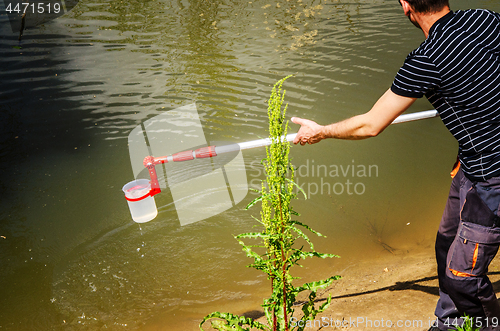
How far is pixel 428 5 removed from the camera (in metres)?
1.79

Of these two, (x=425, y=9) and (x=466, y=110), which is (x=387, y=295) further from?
(x=425, y=9)

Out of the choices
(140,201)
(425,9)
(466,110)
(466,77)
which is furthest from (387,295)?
(140,201)

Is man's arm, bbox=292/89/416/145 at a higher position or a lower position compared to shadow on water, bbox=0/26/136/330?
higher

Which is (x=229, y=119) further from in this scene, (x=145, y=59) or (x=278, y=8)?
(x=278, y=8)

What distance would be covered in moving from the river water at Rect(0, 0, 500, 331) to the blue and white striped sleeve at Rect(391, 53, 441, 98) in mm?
2065

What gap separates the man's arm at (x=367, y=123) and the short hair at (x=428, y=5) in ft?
1.41

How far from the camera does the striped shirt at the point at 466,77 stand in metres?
1.67

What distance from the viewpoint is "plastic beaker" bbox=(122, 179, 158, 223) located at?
3.25m

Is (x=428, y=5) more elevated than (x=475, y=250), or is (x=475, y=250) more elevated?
(x=428, y=5)

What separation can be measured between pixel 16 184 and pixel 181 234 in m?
2.91

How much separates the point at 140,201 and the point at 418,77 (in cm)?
261

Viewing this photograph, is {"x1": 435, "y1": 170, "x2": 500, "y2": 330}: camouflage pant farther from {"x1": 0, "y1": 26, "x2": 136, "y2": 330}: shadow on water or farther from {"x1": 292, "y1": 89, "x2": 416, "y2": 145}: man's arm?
{"x1": 0, "y1": 26, "x2": 136, "y2": 330}: shadow on water

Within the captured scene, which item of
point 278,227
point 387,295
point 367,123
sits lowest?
point 387,295

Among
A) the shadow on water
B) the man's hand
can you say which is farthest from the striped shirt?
the shadow on water
